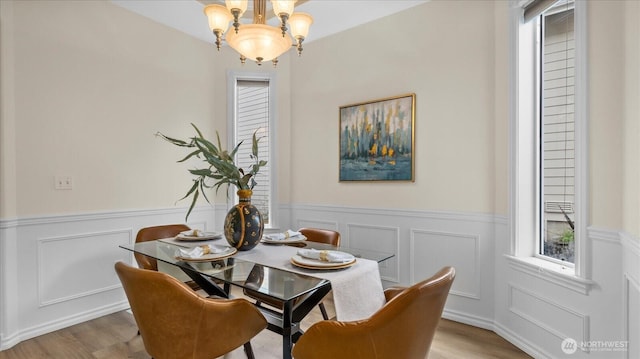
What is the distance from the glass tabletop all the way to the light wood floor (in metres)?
0.86

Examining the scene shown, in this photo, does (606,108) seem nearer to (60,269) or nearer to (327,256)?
(327,256)

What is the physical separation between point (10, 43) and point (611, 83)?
3.99 m

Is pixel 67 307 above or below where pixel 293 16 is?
below

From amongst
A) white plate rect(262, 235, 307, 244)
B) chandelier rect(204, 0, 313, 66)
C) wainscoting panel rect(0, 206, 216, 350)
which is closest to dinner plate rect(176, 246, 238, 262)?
white plate rect(262, 235, 307, 244)

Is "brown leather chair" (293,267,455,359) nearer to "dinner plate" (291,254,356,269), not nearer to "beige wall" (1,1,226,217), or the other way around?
"dinner plate" (291,254,356,269)

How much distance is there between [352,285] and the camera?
1559 millimetres

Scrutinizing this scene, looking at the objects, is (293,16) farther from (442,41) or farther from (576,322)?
(576,322)

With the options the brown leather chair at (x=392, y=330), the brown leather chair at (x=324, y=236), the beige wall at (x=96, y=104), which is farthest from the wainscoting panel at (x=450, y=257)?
the beige wall at (x=96, y=104)

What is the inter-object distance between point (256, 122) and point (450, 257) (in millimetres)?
2593

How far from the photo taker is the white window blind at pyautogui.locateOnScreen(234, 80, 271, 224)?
3900 millimetres

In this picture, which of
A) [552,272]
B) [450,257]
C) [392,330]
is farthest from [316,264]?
[450,257]

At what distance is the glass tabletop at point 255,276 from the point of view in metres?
1.42

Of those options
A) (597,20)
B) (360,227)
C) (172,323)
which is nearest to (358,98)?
(360,227)

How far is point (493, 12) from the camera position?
2.60 meters
